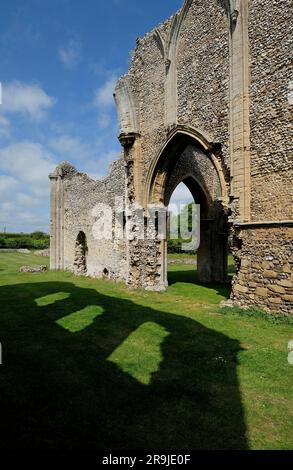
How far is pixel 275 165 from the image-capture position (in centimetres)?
826

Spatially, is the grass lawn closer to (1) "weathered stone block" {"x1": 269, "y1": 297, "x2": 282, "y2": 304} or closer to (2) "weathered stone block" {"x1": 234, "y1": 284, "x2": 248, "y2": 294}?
(1) "weathered stone block" {"x1": 269, "y1": 297, "x2": 282, "y2": 304}

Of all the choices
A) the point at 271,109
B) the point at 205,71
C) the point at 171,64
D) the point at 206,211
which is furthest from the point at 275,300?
the point at 206,211

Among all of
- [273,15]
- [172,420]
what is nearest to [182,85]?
[273,15]

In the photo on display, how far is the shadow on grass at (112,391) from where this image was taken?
3.29m

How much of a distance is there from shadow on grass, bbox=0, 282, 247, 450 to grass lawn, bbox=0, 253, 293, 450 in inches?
0.5

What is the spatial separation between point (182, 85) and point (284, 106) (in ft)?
13.7

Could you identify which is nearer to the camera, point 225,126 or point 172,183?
point 225,126

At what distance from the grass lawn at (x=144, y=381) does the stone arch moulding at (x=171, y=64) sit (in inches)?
262

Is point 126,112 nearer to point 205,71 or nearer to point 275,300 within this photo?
point 205,71

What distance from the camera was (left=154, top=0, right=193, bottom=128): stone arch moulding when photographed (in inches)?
445

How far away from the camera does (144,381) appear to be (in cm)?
458

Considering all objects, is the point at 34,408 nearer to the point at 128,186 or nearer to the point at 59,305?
the point at 59,305

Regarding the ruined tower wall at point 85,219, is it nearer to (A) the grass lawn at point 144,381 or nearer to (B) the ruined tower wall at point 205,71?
(B) the ruined tower wall at point 205,71

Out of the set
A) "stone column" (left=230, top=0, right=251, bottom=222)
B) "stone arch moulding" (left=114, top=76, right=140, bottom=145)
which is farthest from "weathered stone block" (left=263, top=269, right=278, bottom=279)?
"stone arch moulding" (left=114, top=76, right=140, bottom=145)
